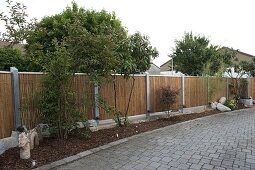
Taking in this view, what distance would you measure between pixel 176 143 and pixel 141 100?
3627 millimetres

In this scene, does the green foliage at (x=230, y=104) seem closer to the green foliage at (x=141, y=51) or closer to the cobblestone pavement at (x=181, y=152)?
the cobblestone pavement at (x=181, y=152)

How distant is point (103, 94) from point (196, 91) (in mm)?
6851

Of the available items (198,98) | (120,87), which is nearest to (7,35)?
(120,87)

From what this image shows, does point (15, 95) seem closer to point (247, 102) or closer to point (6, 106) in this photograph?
point (6, 106)

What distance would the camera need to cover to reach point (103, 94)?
8672mm

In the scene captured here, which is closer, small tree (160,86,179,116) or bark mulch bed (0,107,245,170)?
bark mulch bed (0,107,245,170)

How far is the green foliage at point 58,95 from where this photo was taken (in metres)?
6.07

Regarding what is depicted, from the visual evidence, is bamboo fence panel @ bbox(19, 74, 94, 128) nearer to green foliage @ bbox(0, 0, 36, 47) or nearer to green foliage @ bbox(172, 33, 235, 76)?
green foliage @ bbox(0, 0, 36, 47)

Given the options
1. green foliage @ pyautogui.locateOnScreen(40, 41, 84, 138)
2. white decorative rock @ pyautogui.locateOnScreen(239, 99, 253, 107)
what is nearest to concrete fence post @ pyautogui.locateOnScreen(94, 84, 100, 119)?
green foliage @ pyautogui.locateOnScreen(40, 41, 84, 138)

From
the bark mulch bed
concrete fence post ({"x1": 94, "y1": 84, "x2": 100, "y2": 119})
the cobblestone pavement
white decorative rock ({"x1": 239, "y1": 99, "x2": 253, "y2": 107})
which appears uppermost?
concrete fence post ({"x1": 94, "y1": 84, "x2": 100, "y2": 119})

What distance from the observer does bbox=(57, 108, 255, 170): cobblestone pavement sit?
5109 mm

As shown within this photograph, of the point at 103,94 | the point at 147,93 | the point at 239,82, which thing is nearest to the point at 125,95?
the point at 103,94

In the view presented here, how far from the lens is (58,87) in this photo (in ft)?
20.3

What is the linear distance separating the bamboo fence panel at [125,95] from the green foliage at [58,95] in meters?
2.10
